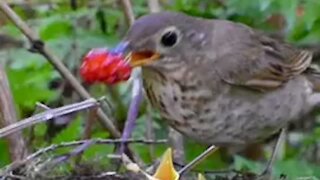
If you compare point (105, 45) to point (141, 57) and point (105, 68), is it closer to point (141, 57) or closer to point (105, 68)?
point (141, 57)

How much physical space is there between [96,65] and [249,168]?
0.94 m

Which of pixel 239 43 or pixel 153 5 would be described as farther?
pixel 153 5

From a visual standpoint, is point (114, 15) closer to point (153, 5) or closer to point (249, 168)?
point (153, 5)

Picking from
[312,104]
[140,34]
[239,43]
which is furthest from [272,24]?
[140,34]

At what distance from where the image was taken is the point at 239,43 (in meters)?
4.43

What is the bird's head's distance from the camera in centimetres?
380

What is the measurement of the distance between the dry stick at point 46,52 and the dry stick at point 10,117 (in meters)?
0.18

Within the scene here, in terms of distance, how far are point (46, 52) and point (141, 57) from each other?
496mm

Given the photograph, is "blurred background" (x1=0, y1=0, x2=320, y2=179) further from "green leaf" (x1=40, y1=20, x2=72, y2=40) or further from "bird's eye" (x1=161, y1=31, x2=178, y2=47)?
"bird's eye" (x1=161, y1=31, x2=178, y2=47)

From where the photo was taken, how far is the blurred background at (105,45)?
14.5 feet

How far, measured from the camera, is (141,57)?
3.85 metres

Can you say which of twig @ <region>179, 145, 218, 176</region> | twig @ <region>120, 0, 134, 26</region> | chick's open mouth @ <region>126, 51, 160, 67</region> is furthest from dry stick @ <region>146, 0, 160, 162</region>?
chick's open mouth @ <region>126, 51, 160, 67</region>

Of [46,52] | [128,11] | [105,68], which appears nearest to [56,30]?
[128,11]

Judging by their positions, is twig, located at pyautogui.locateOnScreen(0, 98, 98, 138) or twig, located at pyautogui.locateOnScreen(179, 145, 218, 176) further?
twig, located at pyautogui.locateOnScreen(179, 145, 218, 176)
